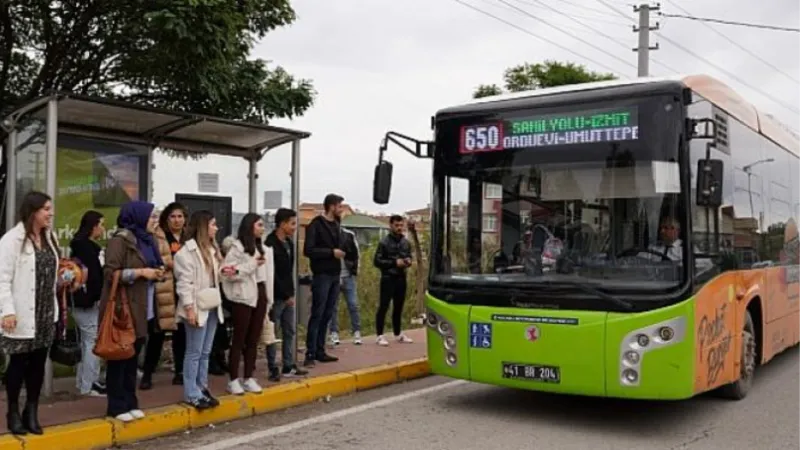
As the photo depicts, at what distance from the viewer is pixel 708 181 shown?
608cm

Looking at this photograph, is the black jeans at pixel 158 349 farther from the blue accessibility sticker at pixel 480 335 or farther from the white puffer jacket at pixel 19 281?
the blue accessibility sticker at pixel 480 335

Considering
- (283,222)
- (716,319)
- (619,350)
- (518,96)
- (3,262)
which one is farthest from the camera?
(283,222)

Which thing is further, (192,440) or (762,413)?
(762,413)

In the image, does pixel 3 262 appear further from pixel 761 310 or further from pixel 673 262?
pixel 761 310

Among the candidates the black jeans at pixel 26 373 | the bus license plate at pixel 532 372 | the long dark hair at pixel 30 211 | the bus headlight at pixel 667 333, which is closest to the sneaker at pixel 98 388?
the black jeans at pixel 26 373

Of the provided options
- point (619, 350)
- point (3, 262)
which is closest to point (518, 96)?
point (619, 350)

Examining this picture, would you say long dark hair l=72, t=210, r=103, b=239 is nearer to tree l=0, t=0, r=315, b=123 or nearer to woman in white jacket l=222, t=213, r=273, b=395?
woman in white jacket l=222, t=213, r=273, b=395

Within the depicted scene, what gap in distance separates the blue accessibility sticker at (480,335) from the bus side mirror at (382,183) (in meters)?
1.52

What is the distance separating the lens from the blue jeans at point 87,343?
6770 millimetres

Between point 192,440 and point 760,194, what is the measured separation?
6.02 m

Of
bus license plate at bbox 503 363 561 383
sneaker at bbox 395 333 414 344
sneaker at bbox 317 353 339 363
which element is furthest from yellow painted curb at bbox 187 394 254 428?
sneaker at bbox 395 333 414 344

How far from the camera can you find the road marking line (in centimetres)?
593

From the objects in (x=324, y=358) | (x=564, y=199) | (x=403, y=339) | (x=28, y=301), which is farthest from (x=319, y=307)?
(x=28, y=301)

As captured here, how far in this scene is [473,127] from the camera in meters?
6.93
